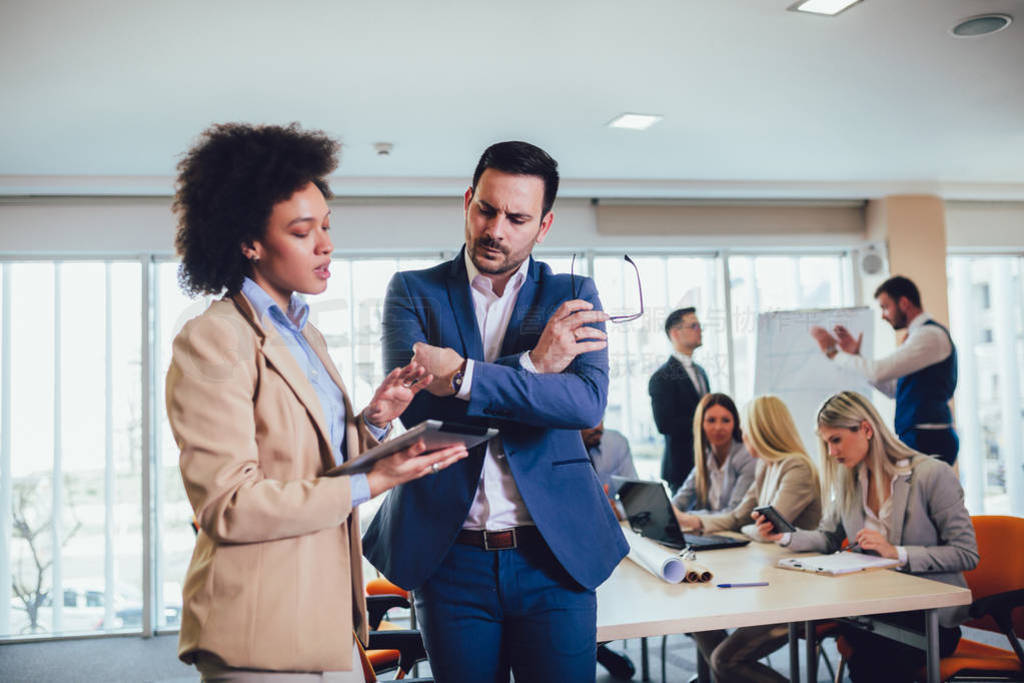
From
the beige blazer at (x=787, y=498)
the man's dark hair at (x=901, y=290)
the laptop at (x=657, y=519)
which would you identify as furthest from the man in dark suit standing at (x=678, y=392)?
the laptop at (x=657, y=519)

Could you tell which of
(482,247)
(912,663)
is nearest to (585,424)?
(482,247)

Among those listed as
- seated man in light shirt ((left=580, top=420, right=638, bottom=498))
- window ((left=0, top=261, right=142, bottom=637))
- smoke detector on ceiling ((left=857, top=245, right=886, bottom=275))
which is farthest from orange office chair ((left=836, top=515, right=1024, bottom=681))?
window ((left=0, top=261, right=142, bottom=637))

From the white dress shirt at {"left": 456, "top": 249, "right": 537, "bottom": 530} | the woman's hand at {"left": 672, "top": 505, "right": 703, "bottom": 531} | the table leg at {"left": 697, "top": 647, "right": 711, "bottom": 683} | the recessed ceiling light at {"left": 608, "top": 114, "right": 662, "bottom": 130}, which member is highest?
the recessed ceiling light at {"left": 608, "top": 114, "right": 662, "bottom": 130}

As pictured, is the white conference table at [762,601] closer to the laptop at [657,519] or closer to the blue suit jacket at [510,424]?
the laptop at [657,519]

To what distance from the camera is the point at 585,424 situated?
→ 1415mm

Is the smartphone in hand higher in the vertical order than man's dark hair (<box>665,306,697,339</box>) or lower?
lower

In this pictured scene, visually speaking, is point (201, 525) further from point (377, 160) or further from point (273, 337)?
point (377, 160)

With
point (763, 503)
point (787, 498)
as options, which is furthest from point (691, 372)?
point (787, 498)

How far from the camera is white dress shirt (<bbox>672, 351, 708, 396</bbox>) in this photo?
17.7 ft

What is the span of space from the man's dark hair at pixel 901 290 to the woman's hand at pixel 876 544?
101 inches

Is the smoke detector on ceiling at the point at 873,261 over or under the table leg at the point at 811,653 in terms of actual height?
over

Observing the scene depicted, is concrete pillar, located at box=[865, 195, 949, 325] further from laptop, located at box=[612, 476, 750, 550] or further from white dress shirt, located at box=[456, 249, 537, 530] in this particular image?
white dress shirt, located at box=[456, 249, 537, 530]

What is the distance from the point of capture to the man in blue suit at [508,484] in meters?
1.40

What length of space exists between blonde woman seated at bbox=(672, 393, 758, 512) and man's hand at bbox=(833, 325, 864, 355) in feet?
5.06
